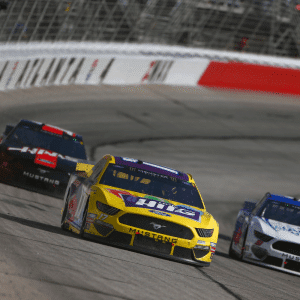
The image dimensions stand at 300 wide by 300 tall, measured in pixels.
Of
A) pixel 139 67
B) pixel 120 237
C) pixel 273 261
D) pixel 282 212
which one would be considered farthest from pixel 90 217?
pixel 139 67

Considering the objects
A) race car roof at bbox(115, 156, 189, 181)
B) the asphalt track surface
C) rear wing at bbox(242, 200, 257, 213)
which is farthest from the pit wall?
race car roof at bbox(115, 156, 189, 181)

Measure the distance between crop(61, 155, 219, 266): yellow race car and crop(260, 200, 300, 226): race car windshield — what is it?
2129 mm

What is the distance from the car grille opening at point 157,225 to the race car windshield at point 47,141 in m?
4.67

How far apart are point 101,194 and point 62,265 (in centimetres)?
174

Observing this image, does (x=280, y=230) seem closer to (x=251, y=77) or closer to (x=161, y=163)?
(x=161, y=163)

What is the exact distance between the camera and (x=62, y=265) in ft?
20.5

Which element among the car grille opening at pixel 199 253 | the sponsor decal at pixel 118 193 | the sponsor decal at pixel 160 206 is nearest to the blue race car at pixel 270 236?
the sponsor decal at pixel 160 206

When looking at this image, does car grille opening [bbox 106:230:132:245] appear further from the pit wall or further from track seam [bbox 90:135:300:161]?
the pit wall

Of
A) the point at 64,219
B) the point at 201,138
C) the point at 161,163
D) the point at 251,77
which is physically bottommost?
the point at 201,138

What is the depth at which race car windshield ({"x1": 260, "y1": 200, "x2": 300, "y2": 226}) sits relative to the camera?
1040cm

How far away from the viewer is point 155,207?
7.91 metres

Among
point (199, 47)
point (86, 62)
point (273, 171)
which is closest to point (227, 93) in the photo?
point (199, 47)

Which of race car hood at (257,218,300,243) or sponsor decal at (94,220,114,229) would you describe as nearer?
sponsor decal at (94,220,114,229)

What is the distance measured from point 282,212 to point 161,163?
748 centimetres
